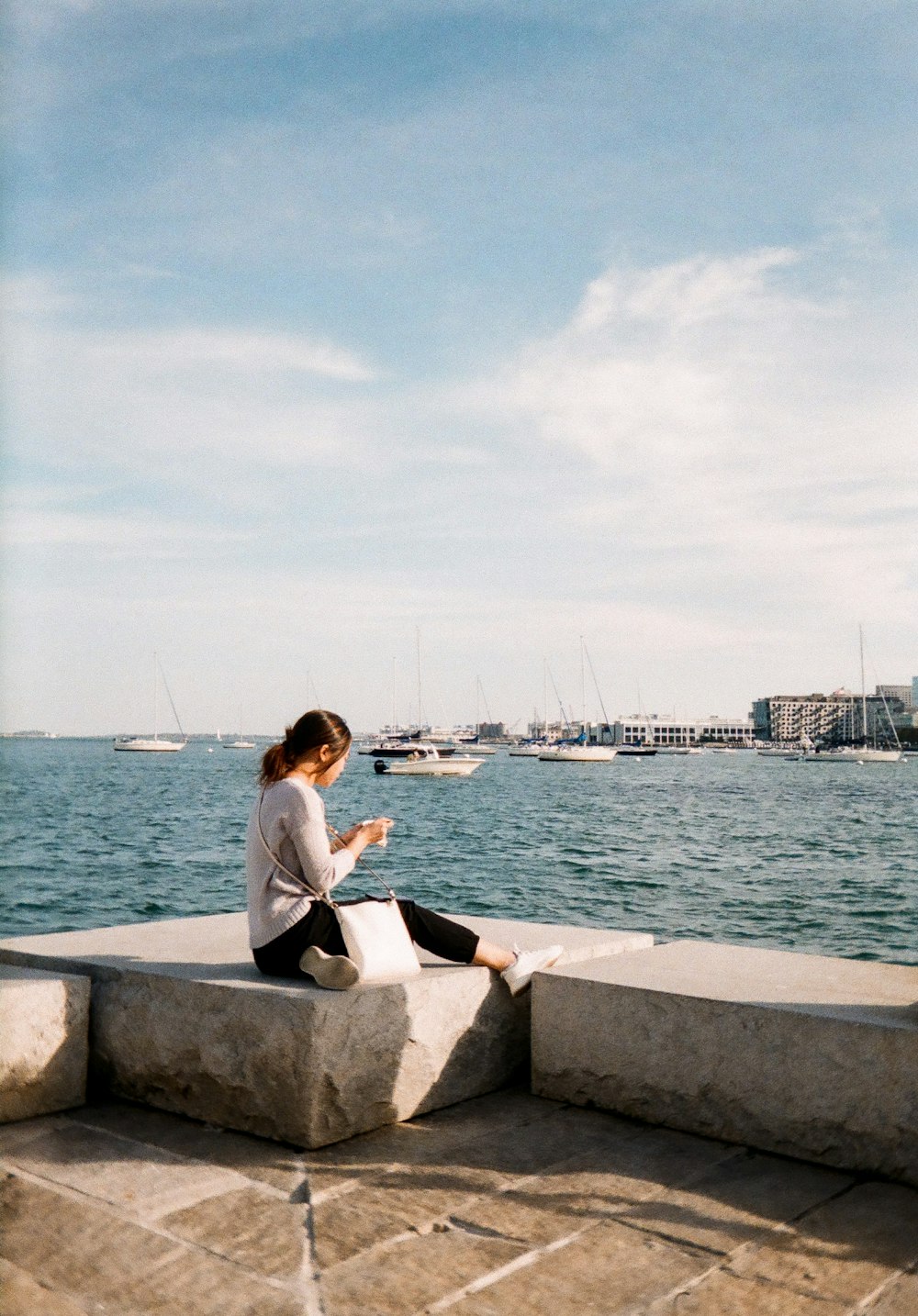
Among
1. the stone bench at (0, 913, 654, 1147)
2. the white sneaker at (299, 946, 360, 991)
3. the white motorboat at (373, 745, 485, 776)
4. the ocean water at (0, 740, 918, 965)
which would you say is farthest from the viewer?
the white motorboat at (373, 745, 485, 776)

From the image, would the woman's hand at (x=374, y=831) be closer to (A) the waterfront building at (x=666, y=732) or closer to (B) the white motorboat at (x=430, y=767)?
(B) the white motorboat at (x=430, y=767)

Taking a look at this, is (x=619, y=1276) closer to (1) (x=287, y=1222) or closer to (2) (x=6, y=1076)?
(1) (x=287, y=1222)

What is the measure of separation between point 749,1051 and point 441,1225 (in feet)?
3.72

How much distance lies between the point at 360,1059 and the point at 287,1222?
2.35 feet

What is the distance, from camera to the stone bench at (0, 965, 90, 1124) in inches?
152

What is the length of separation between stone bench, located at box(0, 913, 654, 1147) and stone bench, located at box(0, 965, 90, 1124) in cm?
10

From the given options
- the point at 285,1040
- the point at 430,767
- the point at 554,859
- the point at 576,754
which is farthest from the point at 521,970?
the point at 576,754

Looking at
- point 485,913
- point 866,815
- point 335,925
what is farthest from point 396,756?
point 335,925

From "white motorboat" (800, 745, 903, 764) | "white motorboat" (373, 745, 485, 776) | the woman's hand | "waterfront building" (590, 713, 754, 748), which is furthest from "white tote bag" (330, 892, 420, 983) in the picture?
"waterfront building" (590, 713, 754, 748)

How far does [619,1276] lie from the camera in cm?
283

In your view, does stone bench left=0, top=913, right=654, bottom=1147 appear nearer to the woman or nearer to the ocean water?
the woman

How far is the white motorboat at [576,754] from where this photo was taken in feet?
377

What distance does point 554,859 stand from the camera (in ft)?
101

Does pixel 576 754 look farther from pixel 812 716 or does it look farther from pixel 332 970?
pixel 332 970
